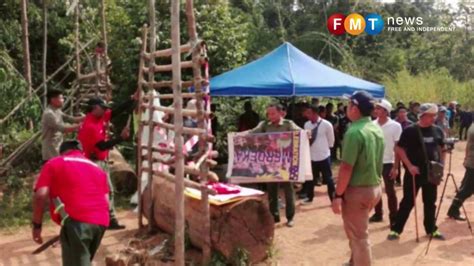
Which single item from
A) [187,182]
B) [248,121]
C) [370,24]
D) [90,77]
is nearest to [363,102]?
[187,182]

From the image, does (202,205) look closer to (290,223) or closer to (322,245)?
(322,245)

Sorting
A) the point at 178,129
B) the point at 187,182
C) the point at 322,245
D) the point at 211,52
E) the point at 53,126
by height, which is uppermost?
the point at 211,52

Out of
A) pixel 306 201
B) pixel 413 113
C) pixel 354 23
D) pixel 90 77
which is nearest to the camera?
pixel 306 201

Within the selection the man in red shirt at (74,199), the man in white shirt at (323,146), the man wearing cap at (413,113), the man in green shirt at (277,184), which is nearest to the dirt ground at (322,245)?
the man in green shirt at (277,184)

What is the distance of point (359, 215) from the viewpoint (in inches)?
188

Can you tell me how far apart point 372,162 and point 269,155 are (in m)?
2.80

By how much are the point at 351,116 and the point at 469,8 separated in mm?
32420

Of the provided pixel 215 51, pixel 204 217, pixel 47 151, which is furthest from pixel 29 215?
pixel 215 51

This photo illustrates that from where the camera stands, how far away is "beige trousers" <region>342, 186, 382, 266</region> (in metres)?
4.73

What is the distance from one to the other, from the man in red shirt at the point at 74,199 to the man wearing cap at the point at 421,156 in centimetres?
388

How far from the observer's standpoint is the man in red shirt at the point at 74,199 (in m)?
4.15

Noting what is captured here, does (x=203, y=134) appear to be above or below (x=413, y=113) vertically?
above

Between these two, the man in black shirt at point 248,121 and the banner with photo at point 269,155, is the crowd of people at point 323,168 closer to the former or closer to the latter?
the man in black shirt at point 248,121

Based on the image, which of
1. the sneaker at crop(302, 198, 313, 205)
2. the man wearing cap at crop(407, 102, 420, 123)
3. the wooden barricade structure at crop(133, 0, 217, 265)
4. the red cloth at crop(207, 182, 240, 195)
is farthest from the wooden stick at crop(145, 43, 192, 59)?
the man wearing cap at crop(407, 102, 420, 123)
